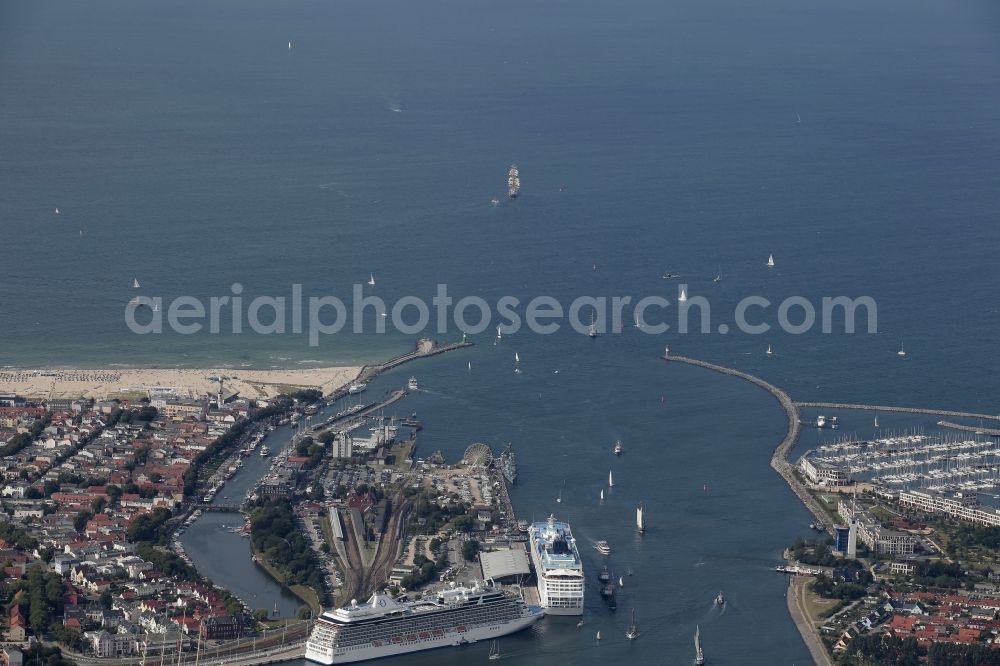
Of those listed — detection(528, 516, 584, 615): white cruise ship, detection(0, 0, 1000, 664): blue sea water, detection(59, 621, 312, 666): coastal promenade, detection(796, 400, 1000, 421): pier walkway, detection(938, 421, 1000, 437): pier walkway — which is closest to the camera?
detection(59, 621, 312, 666): coastal promenade

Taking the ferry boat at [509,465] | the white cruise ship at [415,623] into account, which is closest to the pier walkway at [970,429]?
the ferry boat at [509,465]

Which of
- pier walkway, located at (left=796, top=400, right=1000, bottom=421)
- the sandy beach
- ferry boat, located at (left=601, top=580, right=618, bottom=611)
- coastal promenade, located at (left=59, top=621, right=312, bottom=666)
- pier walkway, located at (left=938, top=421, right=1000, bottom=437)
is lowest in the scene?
coastal promenade, located at (left=59, top=621, right=312, bottom=666)

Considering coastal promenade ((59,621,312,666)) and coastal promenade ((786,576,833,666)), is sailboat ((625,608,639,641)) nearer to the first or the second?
coastal promenade ((786,576,833,666))

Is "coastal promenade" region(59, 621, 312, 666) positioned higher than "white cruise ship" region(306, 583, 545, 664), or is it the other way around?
"white cruise ship" region(306, 583, 545, 664)

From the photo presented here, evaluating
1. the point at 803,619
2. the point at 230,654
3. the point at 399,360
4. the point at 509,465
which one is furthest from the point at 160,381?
the point at 803,619

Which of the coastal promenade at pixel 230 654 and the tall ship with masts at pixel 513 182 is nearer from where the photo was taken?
the coastal promenade at pixel 230 654

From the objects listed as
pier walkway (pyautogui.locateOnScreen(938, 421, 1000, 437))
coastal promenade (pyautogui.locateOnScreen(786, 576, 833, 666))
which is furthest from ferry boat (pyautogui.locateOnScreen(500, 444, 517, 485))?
pier walkway (pyautogui.locateOnScreen(938, 421, 1000, 437))

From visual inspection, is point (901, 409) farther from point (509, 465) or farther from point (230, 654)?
point (230, 654)

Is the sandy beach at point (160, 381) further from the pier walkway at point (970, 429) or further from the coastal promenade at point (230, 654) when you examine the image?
the coastal promenade at point (230, 654)
